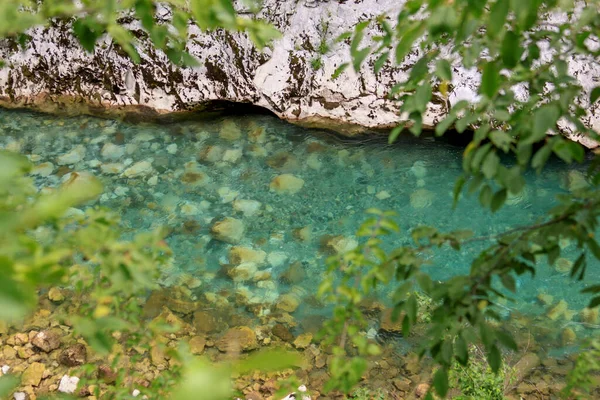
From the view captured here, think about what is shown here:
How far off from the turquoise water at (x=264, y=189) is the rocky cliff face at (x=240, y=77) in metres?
0.26

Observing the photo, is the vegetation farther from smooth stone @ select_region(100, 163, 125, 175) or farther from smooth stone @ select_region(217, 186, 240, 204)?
smooth stone @ select_region(100, 163, 125, 175)

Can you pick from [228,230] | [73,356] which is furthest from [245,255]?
[73,356]

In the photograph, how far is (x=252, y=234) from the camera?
4.35m

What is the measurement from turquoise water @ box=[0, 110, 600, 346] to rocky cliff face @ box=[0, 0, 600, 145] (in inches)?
10.0

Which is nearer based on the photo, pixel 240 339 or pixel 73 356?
pixel 73 356

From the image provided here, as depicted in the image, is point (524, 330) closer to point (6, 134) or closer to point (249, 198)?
point (249, 198)

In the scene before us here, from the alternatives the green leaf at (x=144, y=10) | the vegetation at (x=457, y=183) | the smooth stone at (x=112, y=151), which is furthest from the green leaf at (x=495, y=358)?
the smooth stone at (x=112, y=151)

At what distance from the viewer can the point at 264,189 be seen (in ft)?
15.6

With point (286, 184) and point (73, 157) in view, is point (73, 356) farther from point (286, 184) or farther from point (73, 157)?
point (73, 157)

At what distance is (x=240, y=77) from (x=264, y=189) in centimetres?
137

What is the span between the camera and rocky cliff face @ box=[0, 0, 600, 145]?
17.5 feet

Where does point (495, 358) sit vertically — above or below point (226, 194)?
→ above

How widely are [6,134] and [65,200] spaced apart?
5440 millimetres

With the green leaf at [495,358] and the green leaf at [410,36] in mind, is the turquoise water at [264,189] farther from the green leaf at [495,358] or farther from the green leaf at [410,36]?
the green leaf at [410,36]
